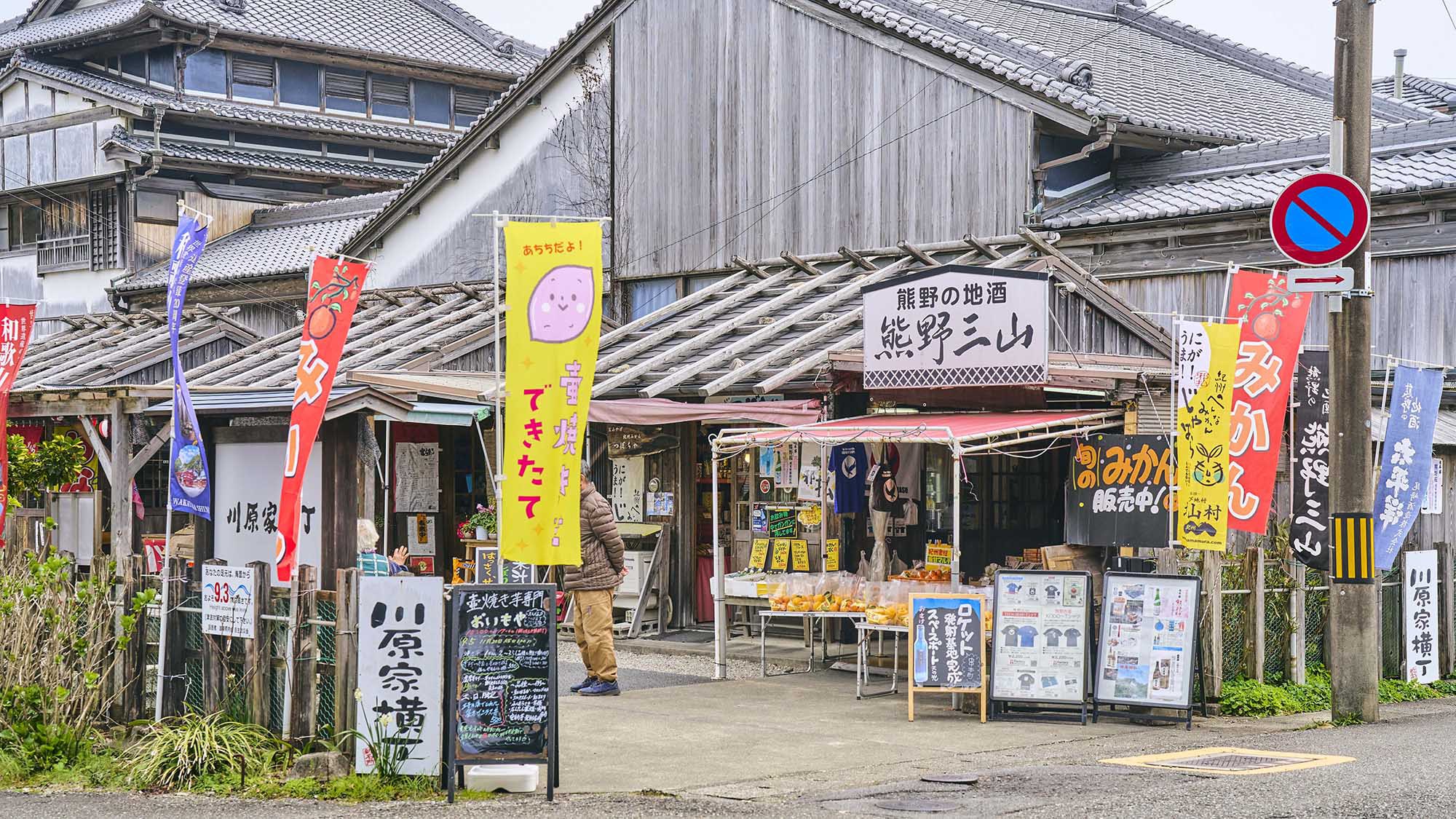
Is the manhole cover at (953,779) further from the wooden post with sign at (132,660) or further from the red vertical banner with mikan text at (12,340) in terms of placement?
the red vertical banner with mikan text at (12,340)

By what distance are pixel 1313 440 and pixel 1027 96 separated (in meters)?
5.93

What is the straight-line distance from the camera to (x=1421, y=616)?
14.5 metres

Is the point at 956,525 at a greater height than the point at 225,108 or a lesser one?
lesser

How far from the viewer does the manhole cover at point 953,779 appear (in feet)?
30.4

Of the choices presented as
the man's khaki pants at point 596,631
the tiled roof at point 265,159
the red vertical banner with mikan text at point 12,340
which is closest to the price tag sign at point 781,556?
the man's khaki pants at point 596,631

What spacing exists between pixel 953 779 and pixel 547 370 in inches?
148

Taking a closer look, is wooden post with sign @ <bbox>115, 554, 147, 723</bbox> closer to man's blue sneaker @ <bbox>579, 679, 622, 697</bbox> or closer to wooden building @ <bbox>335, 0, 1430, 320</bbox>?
man's blue sneaker @ <bbox>579, 679, 622, 697</bbox>

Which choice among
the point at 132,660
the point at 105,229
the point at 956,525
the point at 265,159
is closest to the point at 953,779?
the point at 956,525

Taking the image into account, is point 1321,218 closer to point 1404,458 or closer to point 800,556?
point 1404,458

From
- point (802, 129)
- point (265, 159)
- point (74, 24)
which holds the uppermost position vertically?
point (74, 24)

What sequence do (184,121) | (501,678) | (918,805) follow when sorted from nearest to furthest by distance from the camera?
(918,805) → (501,678) → (184,121)

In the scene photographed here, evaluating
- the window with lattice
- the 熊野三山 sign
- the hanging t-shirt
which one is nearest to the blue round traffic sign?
the hanging t-shirt

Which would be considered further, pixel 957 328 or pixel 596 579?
pixel 957 328

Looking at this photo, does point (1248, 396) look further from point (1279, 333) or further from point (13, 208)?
point (13, 208)
